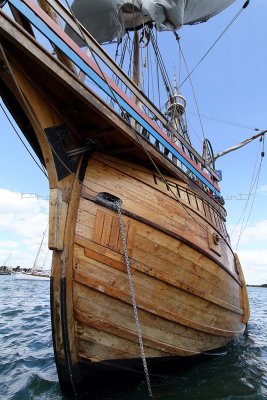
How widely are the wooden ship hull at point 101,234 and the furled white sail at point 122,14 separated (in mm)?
7612

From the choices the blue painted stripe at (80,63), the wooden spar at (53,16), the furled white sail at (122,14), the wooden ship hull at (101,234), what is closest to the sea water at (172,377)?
the wooden ship hull at (101,234)

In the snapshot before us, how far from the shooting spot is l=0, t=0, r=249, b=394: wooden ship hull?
3.66 m

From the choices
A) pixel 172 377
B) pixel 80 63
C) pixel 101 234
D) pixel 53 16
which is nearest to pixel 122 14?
pixel 53 16

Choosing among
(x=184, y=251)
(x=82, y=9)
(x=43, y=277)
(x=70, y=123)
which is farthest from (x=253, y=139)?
(x=43, y=277)

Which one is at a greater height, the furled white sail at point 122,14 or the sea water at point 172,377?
the furled white sail at point 122,14

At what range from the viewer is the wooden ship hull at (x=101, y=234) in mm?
3656

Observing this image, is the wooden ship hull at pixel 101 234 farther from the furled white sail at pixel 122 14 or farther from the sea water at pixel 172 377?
the furled white sail at pixel 122 14

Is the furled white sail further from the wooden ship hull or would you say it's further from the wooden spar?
the wooden ship hull

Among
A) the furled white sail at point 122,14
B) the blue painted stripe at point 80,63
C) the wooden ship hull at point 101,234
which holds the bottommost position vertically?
the wooden ship hull at point 101,234

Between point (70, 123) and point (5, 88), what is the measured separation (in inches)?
37.3

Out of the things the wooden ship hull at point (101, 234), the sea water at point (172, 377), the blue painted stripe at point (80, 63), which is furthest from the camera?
the sea water at point (172, 377)

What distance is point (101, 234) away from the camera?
4.04 meters

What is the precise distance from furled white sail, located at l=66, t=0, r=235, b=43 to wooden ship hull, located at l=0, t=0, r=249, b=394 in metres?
7.61

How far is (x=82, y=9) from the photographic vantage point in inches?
428
